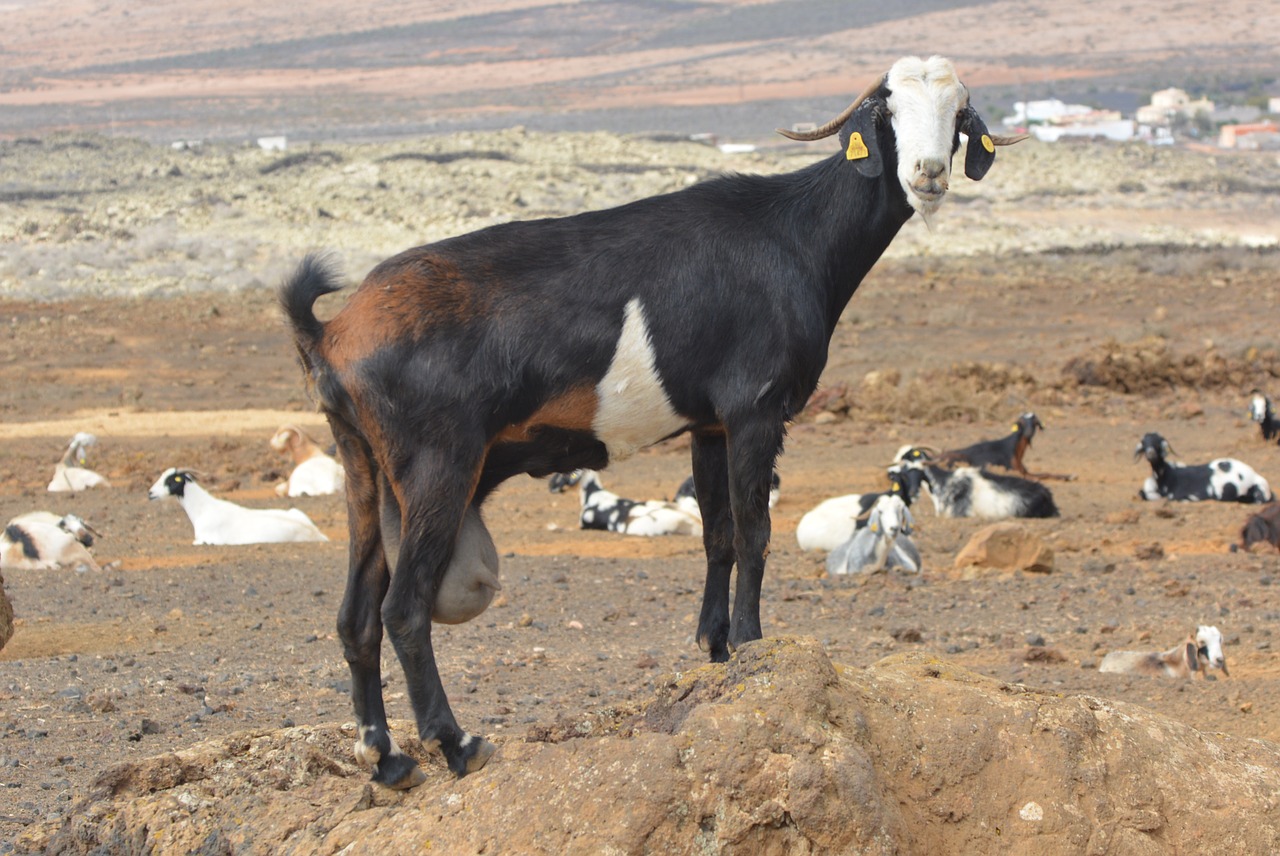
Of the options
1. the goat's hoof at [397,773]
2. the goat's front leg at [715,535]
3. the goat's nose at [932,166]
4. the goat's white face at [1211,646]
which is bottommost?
the goat's white face at [1211,646]

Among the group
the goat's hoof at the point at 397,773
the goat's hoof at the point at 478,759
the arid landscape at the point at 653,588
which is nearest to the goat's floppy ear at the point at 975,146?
the arid landscape at the point at 653,588

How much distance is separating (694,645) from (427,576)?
4777mm

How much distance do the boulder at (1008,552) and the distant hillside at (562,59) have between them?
282 feet

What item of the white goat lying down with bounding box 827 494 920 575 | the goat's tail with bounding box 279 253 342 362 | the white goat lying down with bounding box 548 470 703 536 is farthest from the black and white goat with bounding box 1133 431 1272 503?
the goat's tail with bounding box 279 253 342 362

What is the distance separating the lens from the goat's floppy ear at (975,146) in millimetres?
6363

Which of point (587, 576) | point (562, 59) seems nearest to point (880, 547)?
point (587, 576)

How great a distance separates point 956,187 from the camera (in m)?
64.0

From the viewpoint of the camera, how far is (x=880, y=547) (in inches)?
505

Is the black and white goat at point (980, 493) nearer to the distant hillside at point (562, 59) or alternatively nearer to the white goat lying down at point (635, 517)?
the white goat lying down at point (635, 517)

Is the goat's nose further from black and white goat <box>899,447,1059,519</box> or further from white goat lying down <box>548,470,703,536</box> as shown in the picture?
black and white goat <box>899,447,1059,519</box>

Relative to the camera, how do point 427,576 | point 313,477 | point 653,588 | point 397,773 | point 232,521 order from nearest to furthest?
point 427,576
point 397,773
point 653,588
point 232,521
point 313,477

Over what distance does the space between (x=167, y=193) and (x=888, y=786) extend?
51.2 meters

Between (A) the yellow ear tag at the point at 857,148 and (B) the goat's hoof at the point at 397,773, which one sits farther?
(A) the yellow ear tag at the point at 857,148

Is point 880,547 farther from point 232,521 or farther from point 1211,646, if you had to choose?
point 232,521
